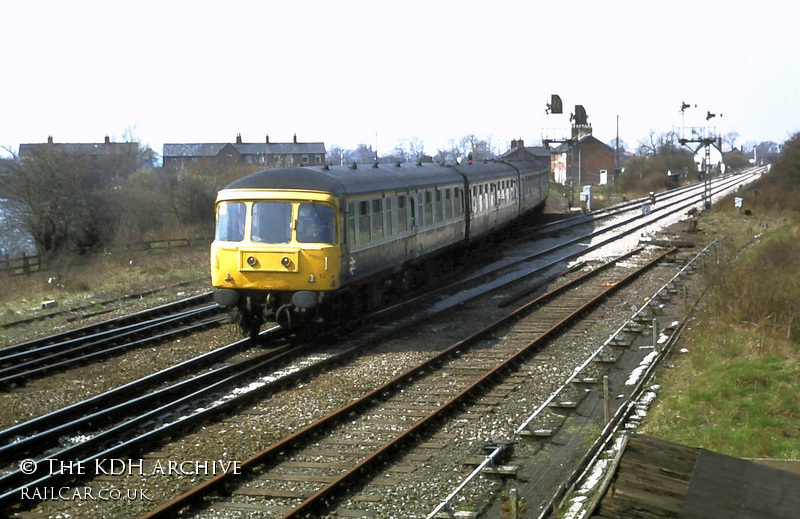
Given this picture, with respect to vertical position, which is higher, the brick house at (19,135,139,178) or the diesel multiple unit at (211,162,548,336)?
the brick house at (19,135,139,178)

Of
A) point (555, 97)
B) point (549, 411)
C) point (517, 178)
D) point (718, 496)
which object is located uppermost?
point (555, 97)

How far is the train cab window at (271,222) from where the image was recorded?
1407cm

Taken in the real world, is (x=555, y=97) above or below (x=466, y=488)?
above

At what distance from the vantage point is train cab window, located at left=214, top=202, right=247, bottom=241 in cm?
1422

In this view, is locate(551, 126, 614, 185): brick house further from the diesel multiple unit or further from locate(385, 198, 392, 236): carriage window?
the diesel multiple unit

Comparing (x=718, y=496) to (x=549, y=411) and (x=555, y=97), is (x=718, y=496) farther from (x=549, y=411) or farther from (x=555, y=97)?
(x=555, y=97)

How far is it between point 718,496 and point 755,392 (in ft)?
18.8

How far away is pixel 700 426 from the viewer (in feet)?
31.1

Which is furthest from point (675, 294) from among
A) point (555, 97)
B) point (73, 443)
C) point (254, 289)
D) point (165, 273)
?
point (555, 97)

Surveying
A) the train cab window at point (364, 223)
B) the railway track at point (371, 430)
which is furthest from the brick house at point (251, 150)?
the railway track at point (371, 430)

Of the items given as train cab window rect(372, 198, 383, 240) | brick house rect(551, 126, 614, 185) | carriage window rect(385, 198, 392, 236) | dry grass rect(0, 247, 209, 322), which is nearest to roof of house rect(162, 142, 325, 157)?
brick house rect(551, 126, 614, 185)

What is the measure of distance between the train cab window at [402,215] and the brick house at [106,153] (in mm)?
28531

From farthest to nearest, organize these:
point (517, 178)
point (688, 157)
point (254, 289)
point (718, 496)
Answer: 1. point (688, 157)
2. point (517, 178)
3. point (254, 289)
4. point (718, 496)

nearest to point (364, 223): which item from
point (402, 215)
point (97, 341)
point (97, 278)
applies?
point (402, 215)
